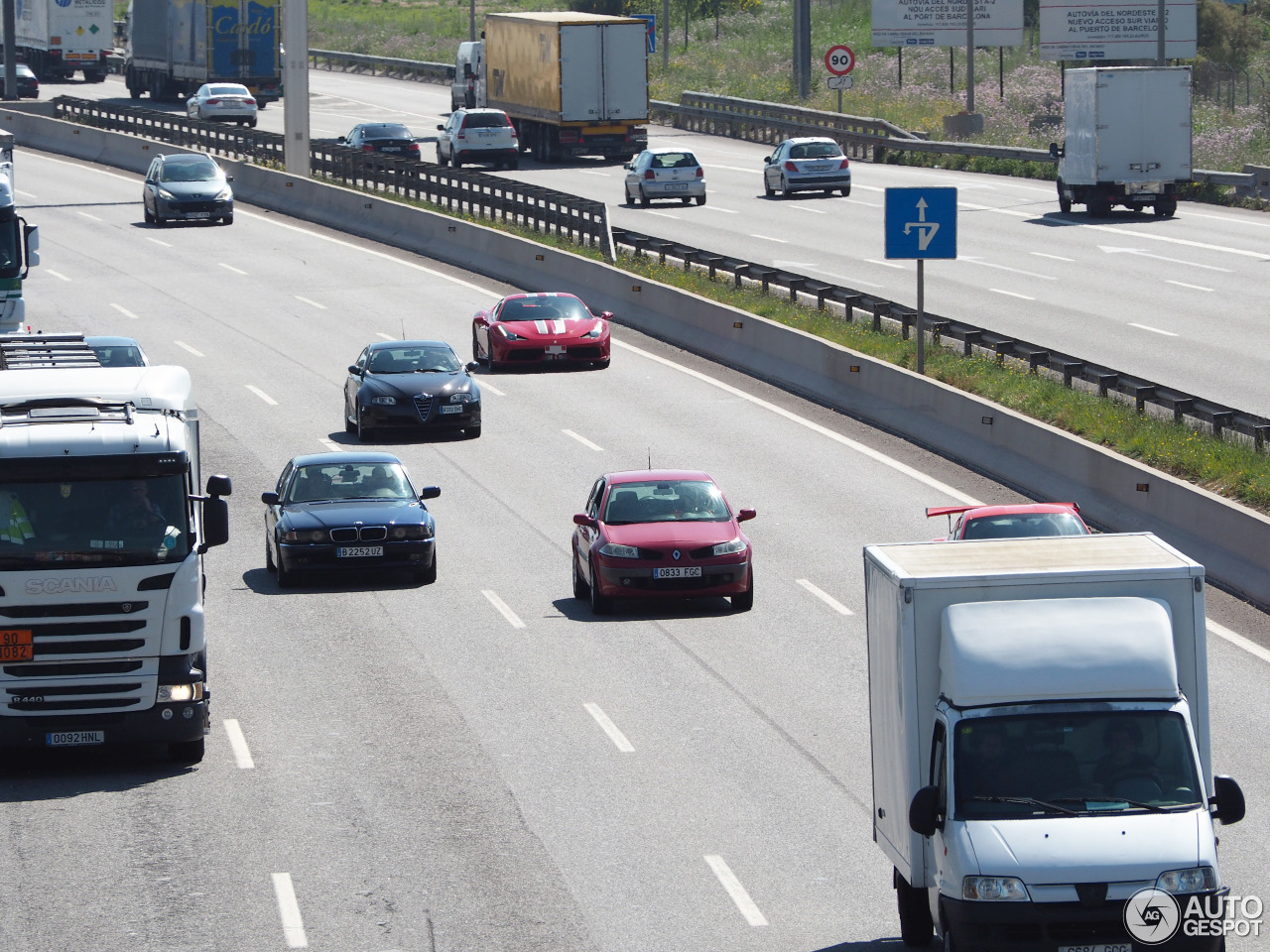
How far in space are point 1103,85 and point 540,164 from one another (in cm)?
2170

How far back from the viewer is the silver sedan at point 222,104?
7144cm

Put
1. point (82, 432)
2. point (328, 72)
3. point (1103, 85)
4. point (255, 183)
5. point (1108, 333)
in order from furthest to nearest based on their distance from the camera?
point (328, 72)
point (255, 183)
point (1103, 85)
point (1108, 333)
point (82, 432)

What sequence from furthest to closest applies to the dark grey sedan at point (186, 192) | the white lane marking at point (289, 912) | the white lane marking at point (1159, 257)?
the dark grey sedan at point (186, 192) → the white lane marking at point (1159, 257) → the white lane marking at point (289, 912)

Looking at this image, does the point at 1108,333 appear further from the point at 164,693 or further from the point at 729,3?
the point at 729,3

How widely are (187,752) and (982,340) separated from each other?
58.2 ft

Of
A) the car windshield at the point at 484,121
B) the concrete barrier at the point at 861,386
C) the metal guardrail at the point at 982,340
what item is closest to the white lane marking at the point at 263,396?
the concrete barrier at the point at 861,386

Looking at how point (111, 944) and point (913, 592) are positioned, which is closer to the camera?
point (913, 592)

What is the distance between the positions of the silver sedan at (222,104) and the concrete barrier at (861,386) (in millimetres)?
15766

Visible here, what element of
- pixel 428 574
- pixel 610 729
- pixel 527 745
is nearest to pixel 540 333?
pixel 428 574

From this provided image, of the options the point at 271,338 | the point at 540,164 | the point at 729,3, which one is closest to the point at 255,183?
the point at 540,164

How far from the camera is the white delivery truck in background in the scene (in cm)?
951

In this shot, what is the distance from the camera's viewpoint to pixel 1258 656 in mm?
18344

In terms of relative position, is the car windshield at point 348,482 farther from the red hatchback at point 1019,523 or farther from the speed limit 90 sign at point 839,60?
the speed limit 90 sign at point 839,60

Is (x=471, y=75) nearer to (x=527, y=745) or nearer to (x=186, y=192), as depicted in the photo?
(x=186, y=192)
